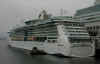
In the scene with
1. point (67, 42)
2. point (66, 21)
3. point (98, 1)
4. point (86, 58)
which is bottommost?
point (86, 58)

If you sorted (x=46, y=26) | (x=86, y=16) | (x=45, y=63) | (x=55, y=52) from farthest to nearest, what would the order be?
1. (x=86, y=16)
2. (x=46, y=26)
3. (x=55, y=52)
4. (x=45, y=63)

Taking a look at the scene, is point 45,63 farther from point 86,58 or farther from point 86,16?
point 86,16

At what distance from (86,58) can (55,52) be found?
7.19 metres

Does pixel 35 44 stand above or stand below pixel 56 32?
below

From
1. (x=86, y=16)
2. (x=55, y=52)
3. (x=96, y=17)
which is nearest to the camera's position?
(x=55, y=52)

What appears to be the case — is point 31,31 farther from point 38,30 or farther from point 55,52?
point 55,52

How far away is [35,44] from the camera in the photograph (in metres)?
62.7

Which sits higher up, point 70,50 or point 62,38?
point 62,38

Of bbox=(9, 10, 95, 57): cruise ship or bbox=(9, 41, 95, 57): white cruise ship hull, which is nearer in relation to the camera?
bbox=(9, 41, 95, 57): white cruise ship hull

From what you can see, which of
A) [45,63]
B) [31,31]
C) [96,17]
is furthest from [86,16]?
[45,63]

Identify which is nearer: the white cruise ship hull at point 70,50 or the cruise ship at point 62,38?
the white cruise ship hull at point 70,50

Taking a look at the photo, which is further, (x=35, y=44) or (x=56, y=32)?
(x=35, y=44)

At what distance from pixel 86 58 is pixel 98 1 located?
42.5 metres

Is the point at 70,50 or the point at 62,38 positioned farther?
the point at 62,38
